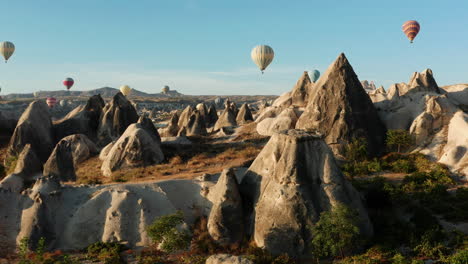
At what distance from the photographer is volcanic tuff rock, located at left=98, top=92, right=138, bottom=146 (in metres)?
48.1

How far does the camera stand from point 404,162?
31672 millimetres

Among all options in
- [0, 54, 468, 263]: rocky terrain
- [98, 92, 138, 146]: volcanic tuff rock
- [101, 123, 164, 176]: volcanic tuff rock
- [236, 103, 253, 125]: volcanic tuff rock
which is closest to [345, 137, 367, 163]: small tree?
[0, 54, 468, 263]: rocky terrain

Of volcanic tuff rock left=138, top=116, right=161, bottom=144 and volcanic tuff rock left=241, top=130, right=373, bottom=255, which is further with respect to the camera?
volcanic tuff rock left=138, top=116, right=161, bottom=144

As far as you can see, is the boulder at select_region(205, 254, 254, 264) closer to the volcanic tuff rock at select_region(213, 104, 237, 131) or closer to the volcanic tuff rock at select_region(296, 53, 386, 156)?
the volcanic tuff rock at select_region(296, 53, 386, 156)

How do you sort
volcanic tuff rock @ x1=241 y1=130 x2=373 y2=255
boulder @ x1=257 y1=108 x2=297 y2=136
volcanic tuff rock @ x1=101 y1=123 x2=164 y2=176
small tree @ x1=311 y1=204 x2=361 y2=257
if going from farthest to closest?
1. boulder @ x1=257 y1=108 x2=297 y2=136
2. volcanic tuff rock @ x1=101 y1=123 x2=164 y2=176
3. volcanic tuff rock @ x1=241 y1=130 x2=373 y2=255
4. small tree @ x1=311 y1=204 x2=361 y2=257

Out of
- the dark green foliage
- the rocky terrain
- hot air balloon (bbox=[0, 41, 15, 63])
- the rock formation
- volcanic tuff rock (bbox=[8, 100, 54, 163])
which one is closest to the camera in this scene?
the dark green foliage

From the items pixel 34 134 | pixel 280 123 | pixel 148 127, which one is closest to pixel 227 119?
pixel 280 123

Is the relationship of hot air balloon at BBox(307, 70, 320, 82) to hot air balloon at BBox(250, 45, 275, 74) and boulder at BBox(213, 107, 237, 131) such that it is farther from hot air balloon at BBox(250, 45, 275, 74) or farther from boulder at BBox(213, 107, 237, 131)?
boulder at BBox(213, 107, 237, 131)

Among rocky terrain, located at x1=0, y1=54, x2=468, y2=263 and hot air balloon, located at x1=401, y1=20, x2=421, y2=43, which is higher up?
hot air balloon, located at x1=401, y1=20, x2=421, y2=43

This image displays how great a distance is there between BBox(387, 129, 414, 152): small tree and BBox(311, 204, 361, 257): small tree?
19.6 meters

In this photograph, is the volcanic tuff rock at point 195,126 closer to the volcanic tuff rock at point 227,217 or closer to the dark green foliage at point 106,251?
the volcanic tuff rock at point 227,217

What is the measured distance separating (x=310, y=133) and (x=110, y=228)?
43.4 ft

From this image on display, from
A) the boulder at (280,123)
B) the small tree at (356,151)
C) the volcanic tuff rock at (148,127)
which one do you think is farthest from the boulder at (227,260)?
the boulder at (280,123)

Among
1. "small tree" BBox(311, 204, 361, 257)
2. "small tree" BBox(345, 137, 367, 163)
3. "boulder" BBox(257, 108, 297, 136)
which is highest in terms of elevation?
"boulder" BBox(257, 108, 297, 136)
